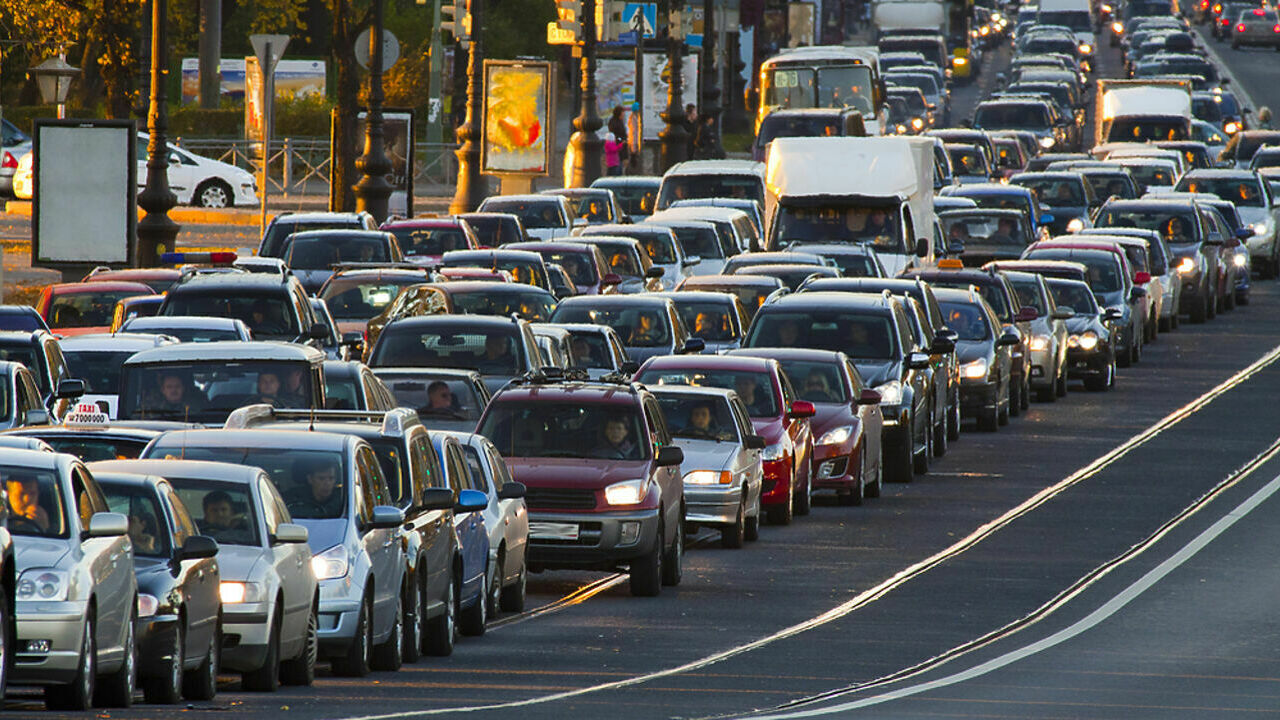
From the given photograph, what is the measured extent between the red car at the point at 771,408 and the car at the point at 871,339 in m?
2.91

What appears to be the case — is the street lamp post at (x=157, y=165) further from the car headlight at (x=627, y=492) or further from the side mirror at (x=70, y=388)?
the car headlight at (x=627, y=492)

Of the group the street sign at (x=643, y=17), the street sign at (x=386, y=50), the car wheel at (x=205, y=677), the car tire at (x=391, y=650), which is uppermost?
the street sign at (x=643, y=17)

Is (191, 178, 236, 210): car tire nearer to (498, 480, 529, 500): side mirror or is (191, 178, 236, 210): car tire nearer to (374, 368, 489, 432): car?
(374, 368, 489, 432): car

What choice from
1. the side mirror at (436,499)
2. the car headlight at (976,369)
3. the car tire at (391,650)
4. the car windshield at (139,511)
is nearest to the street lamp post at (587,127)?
the car headlight at (976,369)

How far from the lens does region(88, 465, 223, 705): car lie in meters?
14.4

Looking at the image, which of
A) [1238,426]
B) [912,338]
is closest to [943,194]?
[1238,426]

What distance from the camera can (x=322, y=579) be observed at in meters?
16.2

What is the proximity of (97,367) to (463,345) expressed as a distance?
12.1ft

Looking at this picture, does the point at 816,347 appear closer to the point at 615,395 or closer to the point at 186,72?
the point at 615,395

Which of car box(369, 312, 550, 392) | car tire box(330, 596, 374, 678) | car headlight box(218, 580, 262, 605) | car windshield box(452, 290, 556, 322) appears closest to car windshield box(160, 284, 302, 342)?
car box(369, 312, 550, 392)

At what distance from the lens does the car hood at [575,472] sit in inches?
842

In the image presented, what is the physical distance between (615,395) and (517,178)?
122 ft

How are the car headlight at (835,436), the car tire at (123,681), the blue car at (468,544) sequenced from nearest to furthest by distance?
the car tire at (123,681) → the blue car at (468,544) → the car headlight at (835,436)

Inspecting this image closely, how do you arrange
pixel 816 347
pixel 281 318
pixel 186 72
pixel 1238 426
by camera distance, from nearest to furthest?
pixel 281 318, pixel 816 347, pixel 1238 426, pixel 186 72
